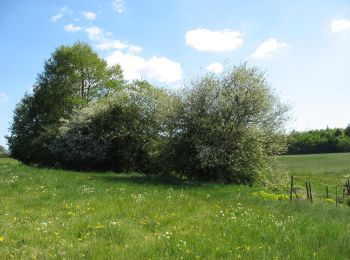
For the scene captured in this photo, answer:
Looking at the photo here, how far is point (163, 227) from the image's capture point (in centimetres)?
1316

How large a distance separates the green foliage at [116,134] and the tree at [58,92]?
13444 millimetres

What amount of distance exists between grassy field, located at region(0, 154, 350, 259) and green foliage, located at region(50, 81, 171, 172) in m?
18.9

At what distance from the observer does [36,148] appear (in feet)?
153

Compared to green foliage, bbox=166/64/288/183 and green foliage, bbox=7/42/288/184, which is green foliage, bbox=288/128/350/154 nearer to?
green foliage, bbox=7/42/288/184

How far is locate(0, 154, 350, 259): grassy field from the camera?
1035 centimetres

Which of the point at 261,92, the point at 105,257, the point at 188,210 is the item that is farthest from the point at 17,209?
the point at 261,92

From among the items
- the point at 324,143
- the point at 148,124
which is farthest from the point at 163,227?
the point at 324,143

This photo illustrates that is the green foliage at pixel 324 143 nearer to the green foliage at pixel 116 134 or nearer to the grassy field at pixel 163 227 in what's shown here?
the green foliage at pixel 116 134

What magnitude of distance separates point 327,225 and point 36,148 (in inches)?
1494

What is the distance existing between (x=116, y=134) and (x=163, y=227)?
27.4 m

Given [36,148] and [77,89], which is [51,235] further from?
[77,89]

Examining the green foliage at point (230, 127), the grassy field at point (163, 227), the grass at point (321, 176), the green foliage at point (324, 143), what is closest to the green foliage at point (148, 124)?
the green foliage at point (230, 127)

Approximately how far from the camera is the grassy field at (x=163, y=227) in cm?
1035

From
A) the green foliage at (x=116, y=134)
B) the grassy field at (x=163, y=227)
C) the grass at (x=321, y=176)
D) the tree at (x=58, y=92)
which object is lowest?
the grass at (x=321, y=176)
